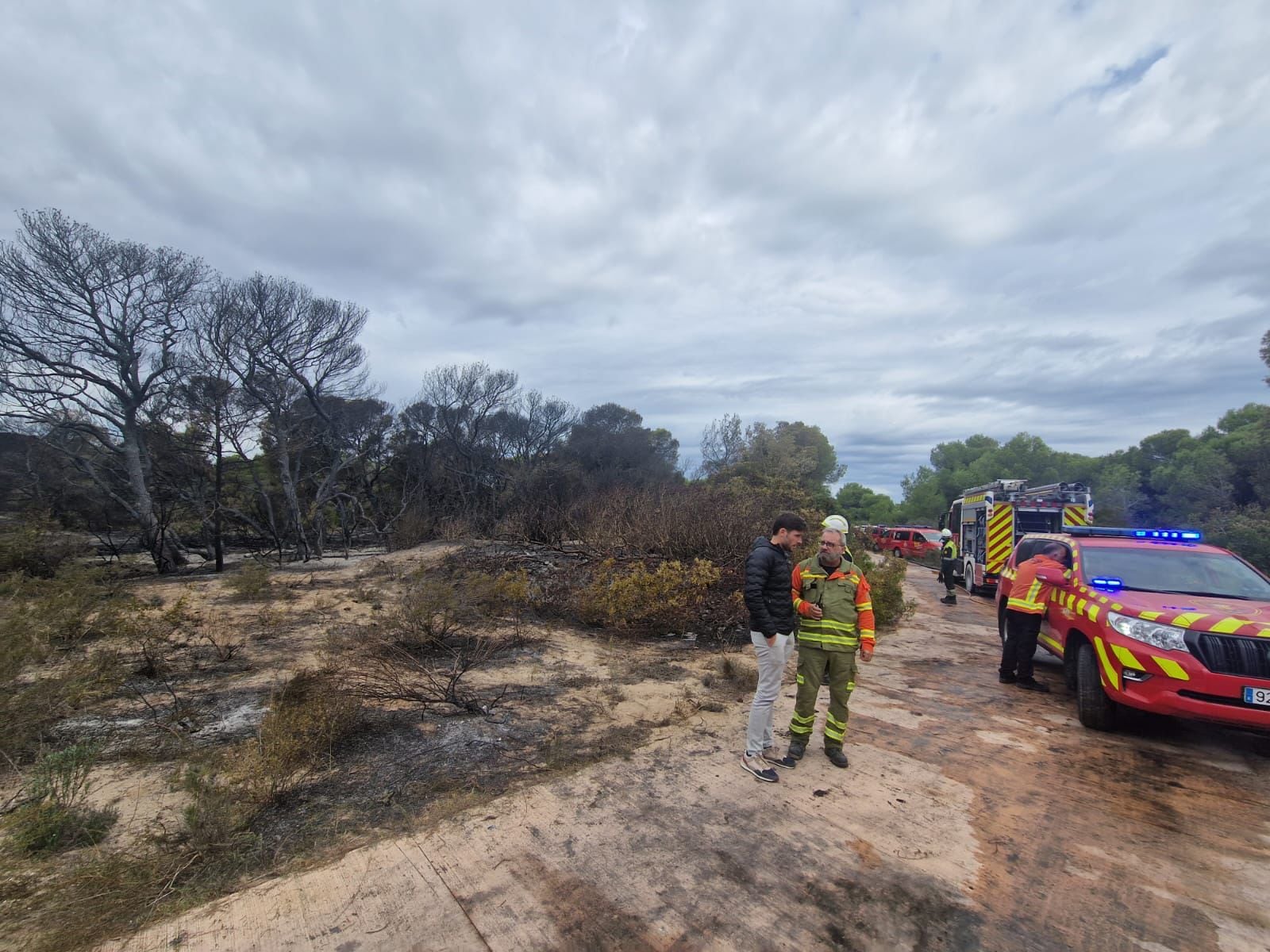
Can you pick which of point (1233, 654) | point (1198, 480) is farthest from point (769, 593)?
point (1198, 480)

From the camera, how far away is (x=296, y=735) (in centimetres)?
391

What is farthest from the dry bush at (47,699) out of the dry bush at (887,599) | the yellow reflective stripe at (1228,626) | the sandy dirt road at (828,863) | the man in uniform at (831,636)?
the dry bush at (887,599)

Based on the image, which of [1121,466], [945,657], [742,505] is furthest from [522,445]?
[1121,466]

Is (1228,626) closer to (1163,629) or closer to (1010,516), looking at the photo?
(1163,629)

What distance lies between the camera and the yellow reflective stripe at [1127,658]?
425 cm

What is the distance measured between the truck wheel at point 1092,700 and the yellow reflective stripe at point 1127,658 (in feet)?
1.03

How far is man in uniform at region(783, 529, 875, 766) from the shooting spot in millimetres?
3924

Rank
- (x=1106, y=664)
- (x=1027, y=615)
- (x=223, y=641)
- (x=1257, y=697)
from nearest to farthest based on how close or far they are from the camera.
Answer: (x=1257, y=697) < (x=1106, y=664) < (x=1027, y=615) < (x=223, y=641)

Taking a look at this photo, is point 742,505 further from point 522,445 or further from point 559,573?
point 522,445

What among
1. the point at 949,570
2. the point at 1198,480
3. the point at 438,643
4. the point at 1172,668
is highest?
the point at 1198,480

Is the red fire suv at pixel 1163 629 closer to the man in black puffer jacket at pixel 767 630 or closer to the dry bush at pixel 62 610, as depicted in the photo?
the man in black puffer jacket at pixel 767 630

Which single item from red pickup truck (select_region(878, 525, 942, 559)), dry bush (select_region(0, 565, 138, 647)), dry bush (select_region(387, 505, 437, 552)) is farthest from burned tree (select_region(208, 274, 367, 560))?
red pickup truck (select_region(878, 525, 942, 559))

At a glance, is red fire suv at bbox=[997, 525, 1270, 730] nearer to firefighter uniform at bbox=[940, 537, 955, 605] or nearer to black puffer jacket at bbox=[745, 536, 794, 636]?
black puffer jacket at bbox=[745, 536, 794, 636]

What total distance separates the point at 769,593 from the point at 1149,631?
2992 mm
